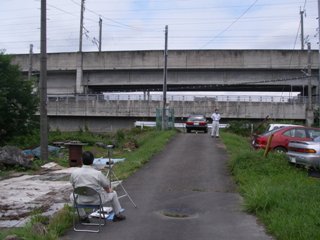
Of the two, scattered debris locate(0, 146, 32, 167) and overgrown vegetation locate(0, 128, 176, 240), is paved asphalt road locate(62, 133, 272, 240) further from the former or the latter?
scattered debris locate(0, 146, 32, 167)

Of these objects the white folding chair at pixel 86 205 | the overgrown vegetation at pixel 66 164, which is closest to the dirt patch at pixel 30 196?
the overgrown vegetation at pixel 66 164

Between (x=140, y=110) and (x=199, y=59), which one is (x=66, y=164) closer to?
(x=140, y=110)

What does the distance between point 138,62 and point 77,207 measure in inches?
1617

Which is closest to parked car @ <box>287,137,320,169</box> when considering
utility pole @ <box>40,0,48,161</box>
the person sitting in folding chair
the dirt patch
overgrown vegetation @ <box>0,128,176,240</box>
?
overgrown vegetation @ <box>0,128,176,240</box>

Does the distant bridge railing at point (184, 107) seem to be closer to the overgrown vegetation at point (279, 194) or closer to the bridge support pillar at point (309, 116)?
the bridge support pillar at point (309, 116)

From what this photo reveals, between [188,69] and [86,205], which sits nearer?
[86,205]

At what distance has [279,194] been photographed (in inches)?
352

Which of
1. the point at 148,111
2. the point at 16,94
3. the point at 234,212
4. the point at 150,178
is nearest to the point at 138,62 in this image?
the point at 148,111

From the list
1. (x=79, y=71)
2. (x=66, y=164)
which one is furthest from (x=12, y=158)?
(x=79, y=71)

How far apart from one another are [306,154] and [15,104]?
63.2ft

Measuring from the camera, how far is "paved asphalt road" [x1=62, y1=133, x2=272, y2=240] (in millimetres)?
7090

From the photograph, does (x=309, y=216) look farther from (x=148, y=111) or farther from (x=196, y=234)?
(x=148, y=111)

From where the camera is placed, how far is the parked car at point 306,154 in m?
12.5

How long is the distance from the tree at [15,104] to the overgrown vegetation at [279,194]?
16548mm
